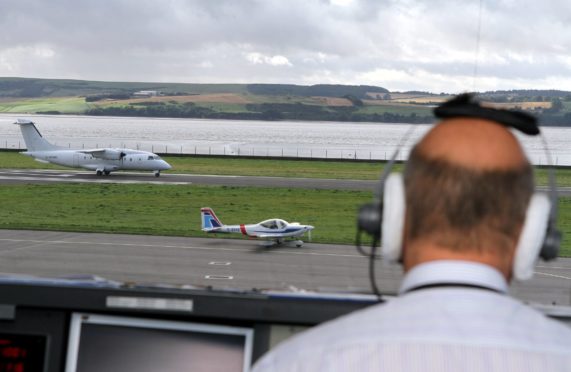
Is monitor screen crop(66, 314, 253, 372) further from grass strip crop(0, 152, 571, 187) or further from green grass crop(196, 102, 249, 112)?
green grass crop(196, 102, 249, 112)

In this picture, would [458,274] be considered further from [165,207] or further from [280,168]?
[280,168]

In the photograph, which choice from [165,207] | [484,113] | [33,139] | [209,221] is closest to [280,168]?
[33,139]

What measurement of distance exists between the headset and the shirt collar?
114mm

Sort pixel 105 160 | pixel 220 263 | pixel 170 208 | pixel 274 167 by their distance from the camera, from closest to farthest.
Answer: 1. pixel 220 263
2. pixel 170 208
3. pixel 274 167
4. pixel 105 160

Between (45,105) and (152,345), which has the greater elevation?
(45,105)

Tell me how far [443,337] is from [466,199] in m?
0.22

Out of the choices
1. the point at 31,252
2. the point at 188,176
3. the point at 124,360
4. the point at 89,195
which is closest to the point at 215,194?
the point at 89,195

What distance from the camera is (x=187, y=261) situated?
17.6m

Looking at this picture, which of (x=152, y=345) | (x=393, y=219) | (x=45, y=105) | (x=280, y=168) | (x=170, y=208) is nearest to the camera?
(x=393, y=219)

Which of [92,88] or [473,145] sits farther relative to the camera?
[92,88]

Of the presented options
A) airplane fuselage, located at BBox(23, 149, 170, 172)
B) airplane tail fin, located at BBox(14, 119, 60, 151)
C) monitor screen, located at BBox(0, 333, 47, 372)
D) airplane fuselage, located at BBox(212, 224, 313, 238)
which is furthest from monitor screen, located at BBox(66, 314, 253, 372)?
airplane tail fin, located at BBox(14, 119, 60, 151)

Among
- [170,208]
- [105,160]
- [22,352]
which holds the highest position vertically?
[22,352]

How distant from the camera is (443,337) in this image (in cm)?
123

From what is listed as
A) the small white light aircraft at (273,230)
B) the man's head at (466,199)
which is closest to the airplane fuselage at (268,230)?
the small white light aircraft at (273,230)
